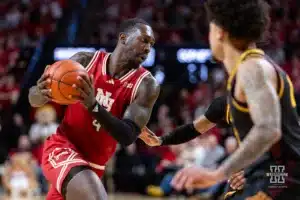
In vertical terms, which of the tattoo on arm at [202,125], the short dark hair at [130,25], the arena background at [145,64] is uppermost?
the short dark hair at [130,25]

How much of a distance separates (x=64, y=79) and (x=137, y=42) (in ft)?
2.78

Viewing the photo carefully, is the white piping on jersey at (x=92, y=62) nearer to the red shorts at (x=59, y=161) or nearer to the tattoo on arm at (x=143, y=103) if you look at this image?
the tattoo on arm at (x=143, y=103)

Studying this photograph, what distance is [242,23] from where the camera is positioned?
3.19m

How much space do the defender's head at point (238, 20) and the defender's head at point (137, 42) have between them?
1.60 metres

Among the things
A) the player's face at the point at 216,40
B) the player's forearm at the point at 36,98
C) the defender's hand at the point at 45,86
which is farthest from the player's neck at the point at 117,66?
the player's face at the point at 216,40

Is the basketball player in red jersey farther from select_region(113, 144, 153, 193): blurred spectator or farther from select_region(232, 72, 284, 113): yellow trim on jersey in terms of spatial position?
select_region(113, 144, 153, 193): blurred spectator

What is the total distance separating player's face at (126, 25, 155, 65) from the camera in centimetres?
488

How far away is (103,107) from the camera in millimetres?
4613

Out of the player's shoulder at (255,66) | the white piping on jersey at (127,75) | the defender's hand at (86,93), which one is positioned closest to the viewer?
the player's shoulder at (255,66)

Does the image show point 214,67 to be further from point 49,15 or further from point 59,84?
point 59,84

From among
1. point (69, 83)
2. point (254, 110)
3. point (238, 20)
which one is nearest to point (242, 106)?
point (254, 110)

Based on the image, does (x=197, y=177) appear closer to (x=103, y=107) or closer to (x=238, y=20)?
(x=238, y=20)

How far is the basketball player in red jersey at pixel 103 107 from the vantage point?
4613mm

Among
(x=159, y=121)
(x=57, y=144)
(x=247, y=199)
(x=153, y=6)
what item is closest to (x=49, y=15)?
(x=153, y=6)
